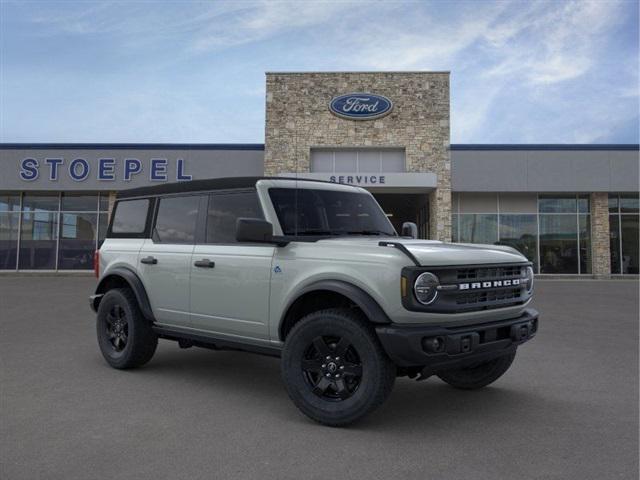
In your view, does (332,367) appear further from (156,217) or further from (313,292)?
(156,217)

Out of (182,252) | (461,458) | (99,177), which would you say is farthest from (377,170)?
(461,458)

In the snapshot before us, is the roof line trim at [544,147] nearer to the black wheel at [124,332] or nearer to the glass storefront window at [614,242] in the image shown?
the glass storefront window at [614,242]

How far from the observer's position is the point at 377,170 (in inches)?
914

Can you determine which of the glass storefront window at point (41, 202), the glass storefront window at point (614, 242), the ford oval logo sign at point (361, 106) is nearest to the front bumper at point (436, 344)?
the ford oval logo sign at point (361, 106)

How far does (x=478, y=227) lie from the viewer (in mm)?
24438

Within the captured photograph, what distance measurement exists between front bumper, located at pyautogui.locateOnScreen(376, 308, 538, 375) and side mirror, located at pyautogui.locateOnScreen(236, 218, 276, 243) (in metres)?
1.20

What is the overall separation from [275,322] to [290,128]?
19471 millimetres

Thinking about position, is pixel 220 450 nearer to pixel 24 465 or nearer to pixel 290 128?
pixel 24 465

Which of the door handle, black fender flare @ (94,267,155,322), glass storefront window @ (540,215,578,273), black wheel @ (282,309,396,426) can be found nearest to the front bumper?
black wheel @ (282,309,396,426)

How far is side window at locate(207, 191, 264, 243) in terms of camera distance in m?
5.02

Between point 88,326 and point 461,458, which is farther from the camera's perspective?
point 88,326

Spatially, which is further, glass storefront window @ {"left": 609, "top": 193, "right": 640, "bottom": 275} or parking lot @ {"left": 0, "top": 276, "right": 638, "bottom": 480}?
glass storefront window @ {"left": 609, "top": 193, "right": 640, "bottom": 275}

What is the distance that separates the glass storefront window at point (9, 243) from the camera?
2522cm

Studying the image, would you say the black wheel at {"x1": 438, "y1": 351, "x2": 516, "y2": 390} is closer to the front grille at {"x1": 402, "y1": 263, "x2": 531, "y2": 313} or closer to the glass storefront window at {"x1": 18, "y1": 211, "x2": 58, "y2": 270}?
the front grille at {"x1": 402, "y1": 263, "x2": 531, "y2": 313}
